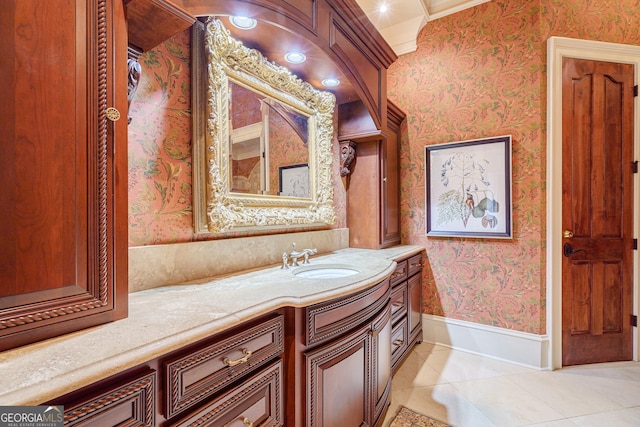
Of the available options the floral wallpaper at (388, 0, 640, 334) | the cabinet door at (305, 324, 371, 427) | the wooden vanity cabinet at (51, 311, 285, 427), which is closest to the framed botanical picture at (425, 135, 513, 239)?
the floral wallpaper at (388, 0, 640, 334)

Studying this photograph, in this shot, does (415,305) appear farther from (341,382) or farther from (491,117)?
(491,117)

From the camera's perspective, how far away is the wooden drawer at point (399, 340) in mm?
2037

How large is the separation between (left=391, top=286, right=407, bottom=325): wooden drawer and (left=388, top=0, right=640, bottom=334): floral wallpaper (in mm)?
621

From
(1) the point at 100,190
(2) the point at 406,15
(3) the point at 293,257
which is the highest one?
(2) the point at 406,15

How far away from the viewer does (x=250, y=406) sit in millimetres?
910

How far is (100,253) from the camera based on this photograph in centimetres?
78

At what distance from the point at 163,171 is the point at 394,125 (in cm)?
220

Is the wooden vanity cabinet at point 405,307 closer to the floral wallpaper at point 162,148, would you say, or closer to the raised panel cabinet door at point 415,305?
the raised panel cabinet door at point 415,305

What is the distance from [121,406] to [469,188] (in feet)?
8.75

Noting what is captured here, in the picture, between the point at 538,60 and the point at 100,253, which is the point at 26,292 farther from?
the point at 538,60

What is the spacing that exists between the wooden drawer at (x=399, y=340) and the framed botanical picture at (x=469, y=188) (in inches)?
36.9

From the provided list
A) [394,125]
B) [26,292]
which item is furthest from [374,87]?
[26,292]

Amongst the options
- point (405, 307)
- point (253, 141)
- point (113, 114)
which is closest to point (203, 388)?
point (113, 114)

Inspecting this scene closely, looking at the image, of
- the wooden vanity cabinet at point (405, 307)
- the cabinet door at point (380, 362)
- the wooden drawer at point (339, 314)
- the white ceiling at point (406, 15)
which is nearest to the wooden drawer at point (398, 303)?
the wooden vanity cabinet at point (405, 307)
